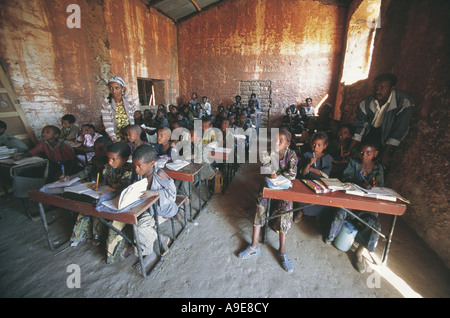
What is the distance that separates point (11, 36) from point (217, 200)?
18.1 ft

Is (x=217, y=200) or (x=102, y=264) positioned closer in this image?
(x=102, y=264)

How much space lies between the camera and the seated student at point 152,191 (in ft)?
6.45

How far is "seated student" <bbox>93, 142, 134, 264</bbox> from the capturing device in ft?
6.84

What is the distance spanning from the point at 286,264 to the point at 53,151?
4.21 metres

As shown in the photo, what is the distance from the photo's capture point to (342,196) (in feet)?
6.16

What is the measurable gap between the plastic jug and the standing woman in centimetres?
369

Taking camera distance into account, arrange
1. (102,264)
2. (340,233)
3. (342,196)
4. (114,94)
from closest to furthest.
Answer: (342,196) → (102,264) → (340,233) → (114,94)

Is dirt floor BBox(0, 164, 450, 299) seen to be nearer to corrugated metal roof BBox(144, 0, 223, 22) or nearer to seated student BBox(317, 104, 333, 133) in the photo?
seated student BBox(317, 104, 333, 133)

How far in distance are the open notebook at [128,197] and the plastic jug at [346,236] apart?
236cm

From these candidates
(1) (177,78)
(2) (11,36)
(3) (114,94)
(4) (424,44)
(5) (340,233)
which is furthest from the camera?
(1) (177,78)

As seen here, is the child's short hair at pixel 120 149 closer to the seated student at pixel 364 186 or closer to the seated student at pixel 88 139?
the seated student at pixel 88 139

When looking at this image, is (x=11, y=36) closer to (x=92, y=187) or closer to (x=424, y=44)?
(x=92, y=187)

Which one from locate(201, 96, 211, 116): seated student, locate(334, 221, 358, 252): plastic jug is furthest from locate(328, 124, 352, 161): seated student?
locate(201, 96, 211, 116): seated student
